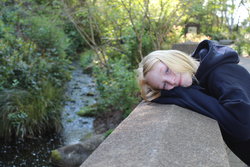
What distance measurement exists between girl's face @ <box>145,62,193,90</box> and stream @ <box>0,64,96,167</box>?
4077mm

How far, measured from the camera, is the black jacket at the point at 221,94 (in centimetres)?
181

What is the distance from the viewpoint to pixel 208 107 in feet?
6.20

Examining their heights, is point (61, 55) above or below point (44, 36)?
below

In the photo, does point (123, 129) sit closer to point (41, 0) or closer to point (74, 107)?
point (74, 107)

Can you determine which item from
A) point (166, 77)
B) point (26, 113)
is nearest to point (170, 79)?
point (166, 77)

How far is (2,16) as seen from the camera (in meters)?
Result: 8.34

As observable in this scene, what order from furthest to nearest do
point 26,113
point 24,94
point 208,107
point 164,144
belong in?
point 24,94 < point 26,113 < point 208,107 < point 164,144

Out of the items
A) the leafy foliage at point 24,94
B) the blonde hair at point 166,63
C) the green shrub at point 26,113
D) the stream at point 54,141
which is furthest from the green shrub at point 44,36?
the blonde hair at point 166,63

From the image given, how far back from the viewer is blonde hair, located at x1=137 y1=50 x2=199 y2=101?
6.75 feet

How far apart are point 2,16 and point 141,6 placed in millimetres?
3813

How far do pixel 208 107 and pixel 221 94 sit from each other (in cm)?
13

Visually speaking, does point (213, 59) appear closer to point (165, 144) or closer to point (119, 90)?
point (165, 144)

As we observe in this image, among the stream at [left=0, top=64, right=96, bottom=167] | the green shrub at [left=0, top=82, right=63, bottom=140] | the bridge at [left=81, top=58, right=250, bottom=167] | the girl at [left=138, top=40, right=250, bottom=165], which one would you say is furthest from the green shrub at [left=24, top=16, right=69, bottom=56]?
the bridge at [left=81, top=58, right=250, bottom=167]

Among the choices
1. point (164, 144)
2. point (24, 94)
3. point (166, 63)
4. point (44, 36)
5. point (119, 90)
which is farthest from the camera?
point (44, 36)
